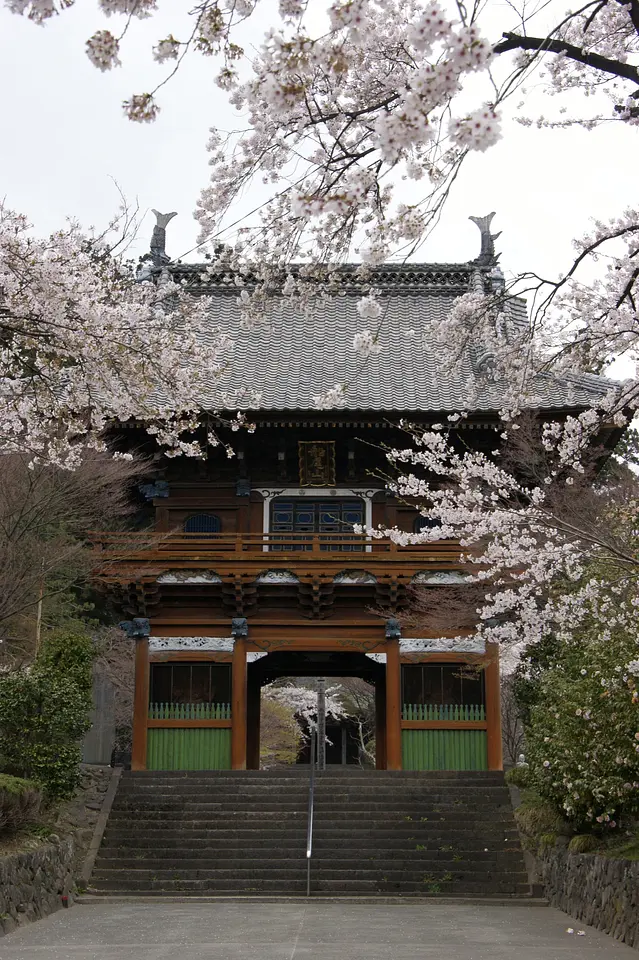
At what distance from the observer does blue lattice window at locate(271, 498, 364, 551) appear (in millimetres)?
20031

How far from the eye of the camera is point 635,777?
12.2 meters

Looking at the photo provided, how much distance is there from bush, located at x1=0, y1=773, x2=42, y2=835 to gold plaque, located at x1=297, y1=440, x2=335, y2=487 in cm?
781

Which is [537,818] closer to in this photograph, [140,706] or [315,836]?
[315,836]

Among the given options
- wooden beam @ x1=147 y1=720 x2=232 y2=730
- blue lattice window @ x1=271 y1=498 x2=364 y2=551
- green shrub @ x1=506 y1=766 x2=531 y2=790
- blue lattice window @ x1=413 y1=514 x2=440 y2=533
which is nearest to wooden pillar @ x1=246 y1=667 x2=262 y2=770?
wooden beam @ x1=147 y1=720 x2=232 y2=730

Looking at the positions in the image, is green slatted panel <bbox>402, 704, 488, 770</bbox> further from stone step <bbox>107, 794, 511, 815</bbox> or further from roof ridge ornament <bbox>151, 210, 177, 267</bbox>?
roof ridge ornament <bbox>151, 210, 177, 267</bbox>

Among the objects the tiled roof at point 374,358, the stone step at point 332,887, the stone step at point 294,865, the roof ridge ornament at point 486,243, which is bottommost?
the stone step at point 332,887

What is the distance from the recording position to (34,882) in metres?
13.4

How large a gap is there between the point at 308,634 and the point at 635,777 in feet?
27.8

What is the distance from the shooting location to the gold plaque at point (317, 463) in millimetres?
19672

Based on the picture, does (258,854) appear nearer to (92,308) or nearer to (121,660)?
(92,308)

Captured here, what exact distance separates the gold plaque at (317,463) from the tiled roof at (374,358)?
927mm

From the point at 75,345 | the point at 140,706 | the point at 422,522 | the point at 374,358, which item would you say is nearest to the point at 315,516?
the point at 422,522

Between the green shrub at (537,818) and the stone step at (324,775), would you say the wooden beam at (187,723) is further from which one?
the green shrub at (537,818)

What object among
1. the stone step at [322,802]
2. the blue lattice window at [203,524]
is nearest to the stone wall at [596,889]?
the stone step at [322,802]
